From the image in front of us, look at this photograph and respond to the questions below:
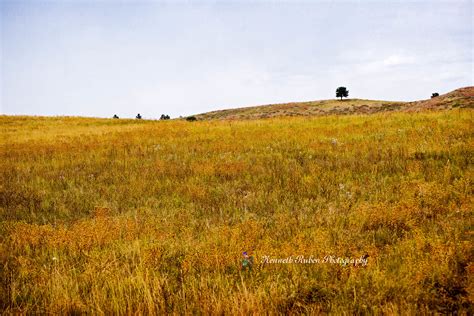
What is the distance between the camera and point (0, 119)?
34594 millimetres

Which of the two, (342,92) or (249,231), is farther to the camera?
(342,92)

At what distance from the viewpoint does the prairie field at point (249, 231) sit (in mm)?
2969

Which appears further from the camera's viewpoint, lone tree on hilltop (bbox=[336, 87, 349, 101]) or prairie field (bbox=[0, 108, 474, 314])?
lone tree on hilltop (bbox=[336, 87, 349, 101])

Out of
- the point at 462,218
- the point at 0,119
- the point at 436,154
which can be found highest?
the point at 0,119

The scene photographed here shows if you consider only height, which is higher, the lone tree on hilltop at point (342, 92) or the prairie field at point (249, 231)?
the lone tree on hilltop at point (342, 92)

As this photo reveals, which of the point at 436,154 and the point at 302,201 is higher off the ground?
the point at 436,154

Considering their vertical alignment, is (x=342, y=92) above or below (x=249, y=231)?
above

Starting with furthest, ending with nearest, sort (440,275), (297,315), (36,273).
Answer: (36,273) → (440,275) → (297,315)

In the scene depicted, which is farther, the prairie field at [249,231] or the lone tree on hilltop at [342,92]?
the lone tree on hilltop at [342,92]

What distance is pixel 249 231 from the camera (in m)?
4.55

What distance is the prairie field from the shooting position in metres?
2.97

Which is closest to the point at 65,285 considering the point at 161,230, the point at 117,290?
the point at 117,290

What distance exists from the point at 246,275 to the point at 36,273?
234 centimetres

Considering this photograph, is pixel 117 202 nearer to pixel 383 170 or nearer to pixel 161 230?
pixel 161 230
